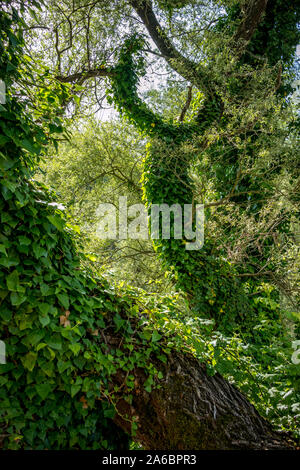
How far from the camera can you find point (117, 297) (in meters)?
2.62

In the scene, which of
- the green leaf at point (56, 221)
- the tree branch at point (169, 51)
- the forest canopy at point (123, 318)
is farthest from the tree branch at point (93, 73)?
the green leaf at point (56, 221)

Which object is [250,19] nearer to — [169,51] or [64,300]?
[169,51]

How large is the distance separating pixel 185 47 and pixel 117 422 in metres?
6.99

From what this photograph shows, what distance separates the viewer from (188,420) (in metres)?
2.35

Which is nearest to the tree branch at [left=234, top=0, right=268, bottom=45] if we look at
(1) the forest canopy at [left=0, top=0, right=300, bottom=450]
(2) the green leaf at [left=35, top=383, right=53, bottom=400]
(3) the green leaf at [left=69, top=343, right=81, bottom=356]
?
(1) the forest canopy at [left=0, top=0, right=300, bottom=450]

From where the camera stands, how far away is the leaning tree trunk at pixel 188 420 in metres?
2.31

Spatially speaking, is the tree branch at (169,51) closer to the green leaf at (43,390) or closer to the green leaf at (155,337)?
the green leaf at (155,337)

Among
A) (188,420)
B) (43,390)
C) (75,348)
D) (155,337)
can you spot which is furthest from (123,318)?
(188,420)

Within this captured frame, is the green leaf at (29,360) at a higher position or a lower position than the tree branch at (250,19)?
lower

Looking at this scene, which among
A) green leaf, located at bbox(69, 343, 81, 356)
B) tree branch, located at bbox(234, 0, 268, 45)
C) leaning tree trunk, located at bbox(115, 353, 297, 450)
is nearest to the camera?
green leaf, located at bbox(69, 343, 81, 356)

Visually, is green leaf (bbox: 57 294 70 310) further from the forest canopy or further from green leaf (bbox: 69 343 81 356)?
green leaf (bbox: 69 343 81 356)

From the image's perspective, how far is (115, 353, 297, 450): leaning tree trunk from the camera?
7.58 feet
